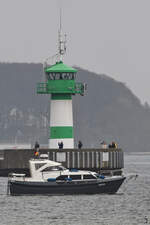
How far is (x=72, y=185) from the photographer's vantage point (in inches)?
2830

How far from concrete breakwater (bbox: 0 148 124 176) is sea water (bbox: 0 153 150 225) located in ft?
55.3

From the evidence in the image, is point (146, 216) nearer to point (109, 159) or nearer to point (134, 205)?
point (134, 205)

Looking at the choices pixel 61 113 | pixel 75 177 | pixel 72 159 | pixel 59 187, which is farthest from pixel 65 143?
pixel 59 187

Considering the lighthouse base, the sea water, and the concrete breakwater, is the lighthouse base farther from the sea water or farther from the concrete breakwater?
the sea water

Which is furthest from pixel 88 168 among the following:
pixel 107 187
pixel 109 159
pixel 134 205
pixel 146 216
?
pixel 146 216

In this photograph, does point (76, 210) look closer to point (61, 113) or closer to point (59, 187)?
point (59, 187)

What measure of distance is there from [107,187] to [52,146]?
76.4 feet

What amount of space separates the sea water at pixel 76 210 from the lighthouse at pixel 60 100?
16951mm

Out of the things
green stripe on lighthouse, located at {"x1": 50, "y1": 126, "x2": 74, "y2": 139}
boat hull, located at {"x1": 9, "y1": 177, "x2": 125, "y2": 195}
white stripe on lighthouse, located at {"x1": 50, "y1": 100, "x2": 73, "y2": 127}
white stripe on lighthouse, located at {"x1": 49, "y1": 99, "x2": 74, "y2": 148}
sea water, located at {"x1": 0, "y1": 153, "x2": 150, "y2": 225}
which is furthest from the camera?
white stripe on lighthouse, located at {"x1": 50, "y1": 100, "x2": 73, "y2": 127}

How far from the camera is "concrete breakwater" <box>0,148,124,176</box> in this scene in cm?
9512

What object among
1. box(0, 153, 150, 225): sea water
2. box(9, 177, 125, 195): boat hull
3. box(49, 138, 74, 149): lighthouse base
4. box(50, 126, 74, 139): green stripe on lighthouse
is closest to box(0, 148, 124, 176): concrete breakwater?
box(49, 138, 74, 149): lighthouse base

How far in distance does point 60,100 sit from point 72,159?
6568 mm

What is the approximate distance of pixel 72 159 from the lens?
9575 cm

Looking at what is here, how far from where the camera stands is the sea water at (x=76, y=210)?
57.3 meters
